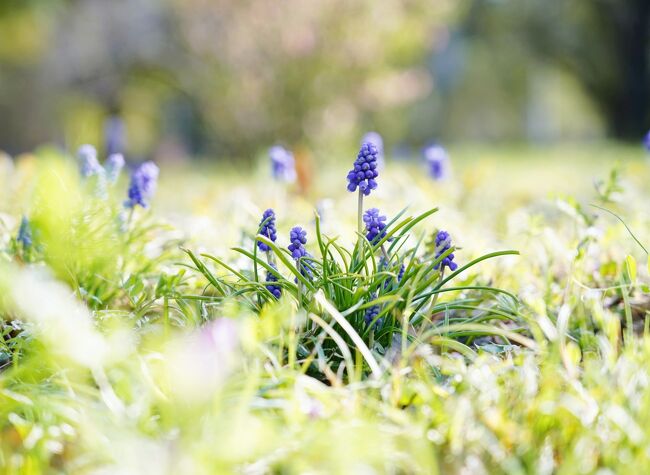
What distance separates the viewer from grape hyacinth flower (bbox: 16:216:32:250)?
6.84 feet

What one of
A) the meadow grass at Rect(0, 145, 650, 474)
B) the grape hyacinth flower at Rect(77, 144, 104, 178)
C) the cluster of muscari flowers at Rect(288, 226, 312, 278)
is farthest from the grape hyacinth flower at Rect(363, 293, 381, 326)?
the grape hyacinth flower at Rect(77, 144, 104, 178)

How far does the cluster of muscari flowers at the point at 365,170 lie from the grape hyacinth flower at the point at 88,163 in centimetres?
90

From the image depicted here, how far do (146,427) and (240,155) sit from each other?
281 inches

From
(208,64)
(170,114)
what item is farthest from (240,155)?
(170,114)

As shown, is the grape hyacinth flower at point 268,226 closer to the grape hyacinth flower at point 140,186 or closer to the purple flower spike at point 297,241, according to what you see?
the purple flower spike at point 297,241

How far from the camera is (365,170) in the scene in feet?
5.25

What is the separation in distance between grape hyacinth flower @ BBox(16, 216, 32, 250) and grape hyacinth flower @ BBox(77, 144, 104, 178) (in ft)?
0.76

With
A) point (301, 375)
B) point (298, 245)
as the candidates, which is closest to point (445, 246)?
point (298, 245)

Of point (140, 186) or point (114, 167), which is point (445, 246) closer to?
point (140, 186)

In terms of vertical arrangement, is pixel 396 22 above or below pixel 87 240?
above

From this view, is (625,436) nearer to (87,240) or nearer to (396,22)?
(87,240)

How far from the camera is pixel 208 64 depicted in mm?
8234

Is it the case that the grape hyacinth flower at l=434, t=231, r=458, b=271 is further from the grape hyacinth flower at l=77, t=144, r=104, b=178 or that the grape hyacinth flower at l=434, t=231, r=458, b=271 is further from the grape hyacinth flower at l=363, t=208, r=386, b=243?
the grape hyacinth flower at l=77, t=144, r=104, b=178

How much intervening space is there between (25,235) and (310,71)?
5614 mm
